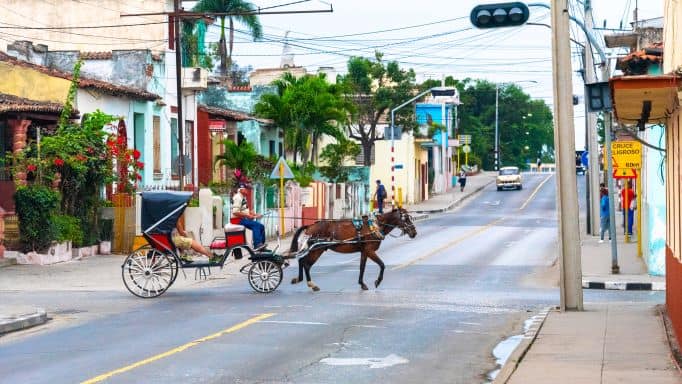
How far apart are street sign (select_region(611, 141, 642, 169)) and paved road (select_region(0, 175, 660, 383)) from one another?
11.8ft

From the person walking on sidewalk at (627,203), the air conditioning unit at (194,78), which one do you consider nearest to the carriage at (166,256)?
the person walking on sidewalk at (627,203)

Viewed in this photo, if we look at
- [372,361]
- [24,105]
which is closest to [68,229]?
[24,105]

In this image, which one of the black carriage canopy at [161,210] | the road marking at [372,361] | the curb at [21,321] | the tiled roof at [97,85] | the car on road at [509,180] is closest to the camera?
the road marking at [372,361]

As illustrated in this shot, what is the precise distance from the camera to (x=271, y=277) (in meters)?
24.8

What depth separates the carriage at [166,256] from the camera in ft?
78.7

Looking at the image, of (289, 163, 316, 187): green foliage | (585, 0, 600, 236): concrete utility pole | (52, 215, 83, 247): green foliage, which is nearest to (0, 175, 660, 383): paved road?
(52, 215, 83, 247): green foliage

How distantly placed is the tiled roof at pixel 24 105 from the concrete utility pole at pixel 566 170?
16726 millimetres

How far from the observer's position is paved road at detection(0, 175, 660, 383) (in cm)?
1434

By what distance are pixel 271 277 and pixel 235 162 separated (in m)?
26.2

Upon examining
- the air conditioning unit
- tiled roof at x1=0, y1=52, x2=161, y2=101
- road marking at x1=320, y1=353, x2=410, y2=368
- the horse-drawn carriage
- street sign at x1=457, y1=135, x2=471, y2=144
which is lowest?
road marking at x1=320, y1=353, x2=410, y2=368

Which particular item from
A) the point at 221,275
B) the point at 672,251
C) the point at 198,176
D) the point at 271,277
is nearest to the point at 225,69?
the point at 198,176

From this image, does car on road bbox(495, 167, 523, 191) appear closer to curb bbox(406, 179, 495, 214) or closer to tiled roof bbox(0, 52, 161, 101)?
curb bbox(406, 179, 495, 214)

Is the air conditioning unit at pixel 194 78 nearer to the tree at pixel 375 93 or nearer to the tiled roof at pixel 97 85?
the tiled roof at pixel 97 85

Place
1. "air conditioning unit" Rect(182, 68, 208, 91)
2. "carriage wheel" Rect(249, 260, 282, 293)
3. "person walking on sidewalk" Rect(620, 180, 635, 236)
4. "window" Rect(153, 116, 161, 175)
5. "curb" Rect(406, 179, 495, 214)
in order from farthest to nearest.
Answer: "curb" Rect(406, 179, 495, 214) → "air conditioning unit" Rect(182, 68, 208, 91) → "window" Rect(153, 116, 161, 175) → "person walking on sidewalk" Rect(620, 180, 635, 236) → "carriage wheel" Rect(249, 260, 282, 293)
